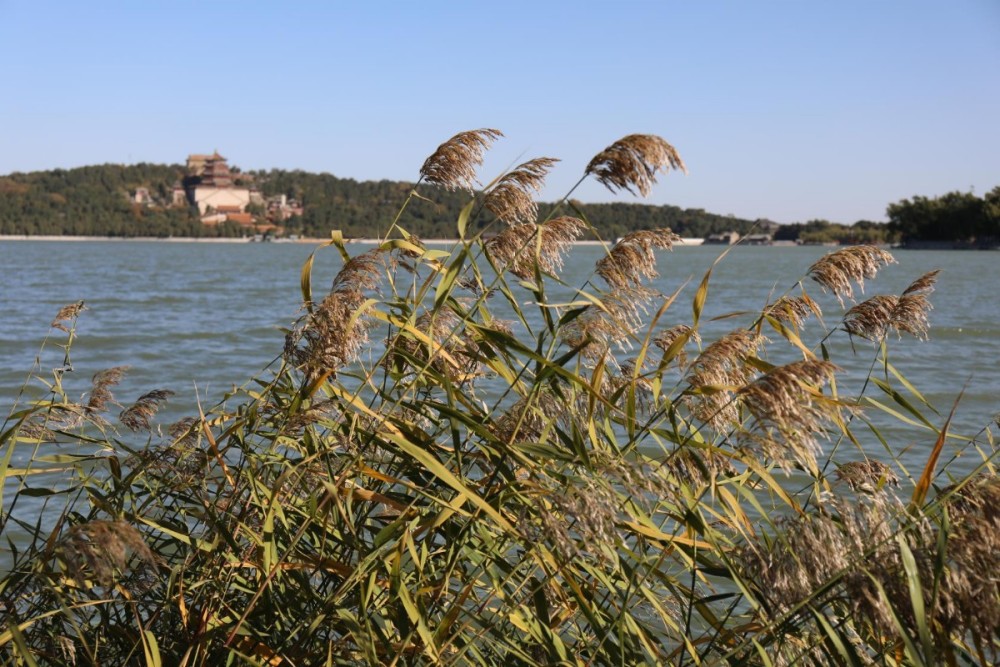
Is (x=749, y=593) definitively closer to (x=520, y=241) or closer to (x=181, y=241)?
(x=520, y=241)

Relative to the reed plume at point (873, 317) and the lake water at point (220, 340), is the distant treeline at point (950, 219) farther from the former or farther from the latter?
the reed plume at point (873, 317)

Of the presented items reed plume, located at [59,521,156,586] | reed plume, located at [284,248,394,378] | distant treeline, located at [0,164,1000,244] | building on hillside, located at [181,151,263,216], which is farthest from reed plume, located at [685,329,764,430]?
building on hillside, located at [181,151,263,216]

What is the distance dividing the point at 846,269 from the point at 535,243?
→ 70 cm

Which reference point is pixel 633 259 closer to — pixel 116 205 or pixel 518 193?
pixel 518 193

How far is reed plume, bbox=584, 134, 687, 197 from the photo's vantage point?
6.79ft

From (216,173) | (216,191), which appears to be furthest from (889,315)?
(216,173)

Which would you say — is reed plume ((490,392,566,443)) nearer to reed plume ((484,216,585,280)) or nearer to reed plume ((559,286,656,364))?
reed plume ((559,286,656,364))

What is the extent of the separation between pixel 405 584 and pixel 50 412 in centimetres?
123

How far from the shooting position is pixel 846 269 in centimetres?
240

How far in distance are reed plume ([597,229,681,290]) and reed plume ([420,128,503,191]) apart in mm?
365

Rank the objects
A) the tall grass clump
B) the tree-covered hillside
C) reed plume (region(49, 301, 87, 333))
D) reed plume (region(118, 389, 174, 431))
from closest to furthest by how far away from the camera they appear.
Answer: the tall grass clump, reed plume (region(118, 389, 174, 431)), reed plume (region(49, 301, 87, 333)), the tree-covered hillside

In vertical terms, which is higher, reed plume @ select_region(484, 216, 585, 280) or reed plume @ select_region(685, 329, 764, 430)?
reed plume @ select_region(484, 216, 585, 280)

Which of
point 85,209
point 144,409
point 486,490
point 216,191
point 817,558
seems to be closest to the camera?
point 817,558

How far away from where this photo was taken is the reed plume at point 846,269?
7.84ft
